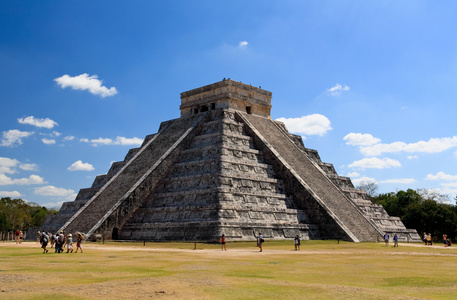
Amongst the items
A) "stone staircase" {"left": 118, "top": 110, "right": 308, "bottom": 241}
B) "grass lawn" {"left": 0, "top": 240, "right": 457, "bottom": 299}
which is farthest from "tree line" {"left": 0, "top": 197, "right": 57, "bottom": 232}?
"grass lawn" {"left": 0, "top": 240, "right": 457, "bottom": 299}

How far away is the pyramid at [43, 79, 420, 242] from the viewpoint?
25.4m

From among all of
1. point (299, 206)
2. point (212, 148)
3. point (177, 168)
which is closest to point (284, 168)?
point (299, 206)

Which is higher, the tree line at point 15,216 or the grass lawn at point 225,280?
the tree line at point 15,216

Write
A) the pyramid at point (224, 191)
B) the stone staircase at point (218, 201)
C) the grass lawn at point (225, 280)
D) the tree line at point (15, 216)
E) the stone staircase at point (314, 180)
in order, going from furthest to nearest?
1. the tree line at point (15, 216)
2. the stone staircase at point (314, 180)
3. the pyramid at point (224, 191)
4. the stone staircase at point (218, 201)
5. the grass lawn at point (225, 280)

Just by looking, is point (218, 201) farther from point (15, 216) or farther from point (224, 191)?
Result: point (15, 216)

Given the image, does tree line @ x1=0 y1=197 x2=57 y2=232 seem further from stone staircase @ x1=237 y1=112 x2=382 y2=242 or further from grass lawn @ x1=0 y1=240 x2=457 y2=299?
grass lawn @ x1=0 y1=240 x2=457 y2=299

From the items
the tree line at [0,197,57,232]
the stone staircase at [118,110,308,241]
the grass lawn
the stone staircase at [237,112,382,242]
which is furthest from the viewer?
the tree line at [0,197,57,232]

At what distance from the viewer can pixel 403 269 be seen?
502 inches

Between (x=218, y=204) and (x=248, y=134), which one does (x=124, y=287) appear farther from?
(x=248, y=134)

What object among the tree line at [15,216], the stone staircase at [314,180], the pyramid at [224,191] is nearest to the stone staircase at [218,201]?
the pyramid at [224,191]

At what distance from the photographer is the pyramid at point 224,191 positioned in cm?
2539

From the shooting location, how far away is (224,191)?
25.4 m

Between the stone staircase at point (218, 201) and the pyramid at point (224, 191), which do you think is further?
the pyramid at point (224, 191)

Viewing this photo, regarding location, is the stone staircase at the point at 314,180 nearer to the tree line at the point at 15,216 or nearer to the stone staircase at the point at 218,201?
the stone staircase at the point at 218,201
